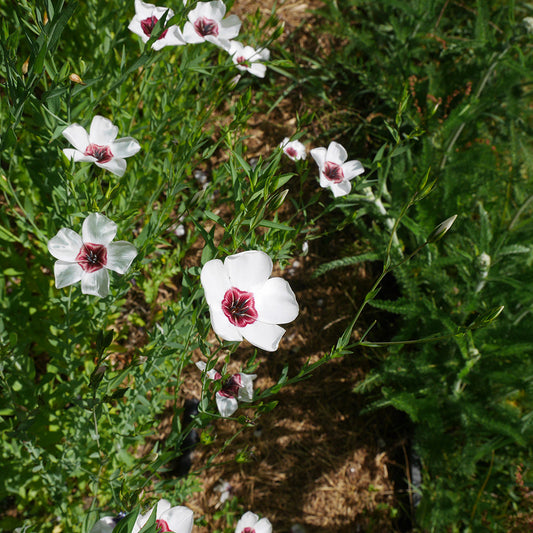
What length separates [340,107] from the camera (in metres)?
3.35

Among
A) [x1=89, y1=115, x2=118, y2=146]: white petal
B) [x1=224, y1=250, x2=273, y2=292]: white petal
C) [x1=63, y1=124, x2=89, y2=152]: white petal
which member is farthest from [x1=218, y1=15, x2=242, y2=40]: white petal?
[x1=224, y1=250, x2=273, y2=292]: white petal

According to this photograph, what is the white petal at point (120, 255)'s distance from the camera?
1220mm

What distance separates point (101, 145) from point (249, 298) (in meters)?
0.73

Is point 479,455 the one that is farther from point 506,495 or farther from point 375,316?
point 375,316

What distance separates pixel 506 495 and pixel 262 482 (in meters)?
1.45

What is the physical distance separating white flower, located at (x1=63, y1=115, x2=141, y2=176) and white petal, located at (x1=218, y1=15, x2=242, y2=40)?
2.06ft

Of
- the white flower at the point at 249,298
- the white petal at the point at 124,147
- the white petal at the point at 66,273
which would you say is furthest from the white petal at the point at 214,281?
the white petal at the point at 124,147

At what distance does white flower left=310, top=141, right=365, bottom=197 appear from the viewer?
5.43ft

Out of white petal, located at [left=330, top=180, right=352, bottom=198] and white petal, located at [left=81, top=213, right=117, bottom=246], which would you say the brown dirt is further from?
white petal, located at [left=81, top=213, right=117, bottom=246]

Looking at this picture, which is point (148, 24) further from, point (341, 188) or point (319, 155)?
point (341, 188)

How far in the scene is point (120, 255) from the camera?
4.02 feet

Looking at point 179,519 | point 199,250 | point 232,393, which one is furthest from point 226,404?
point 199,250

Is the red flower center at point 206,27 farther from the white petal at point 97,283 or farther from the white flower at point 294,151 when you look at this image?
the white petal at point 97,283

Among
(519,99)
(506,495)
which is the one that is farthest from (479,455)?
(519,99)
